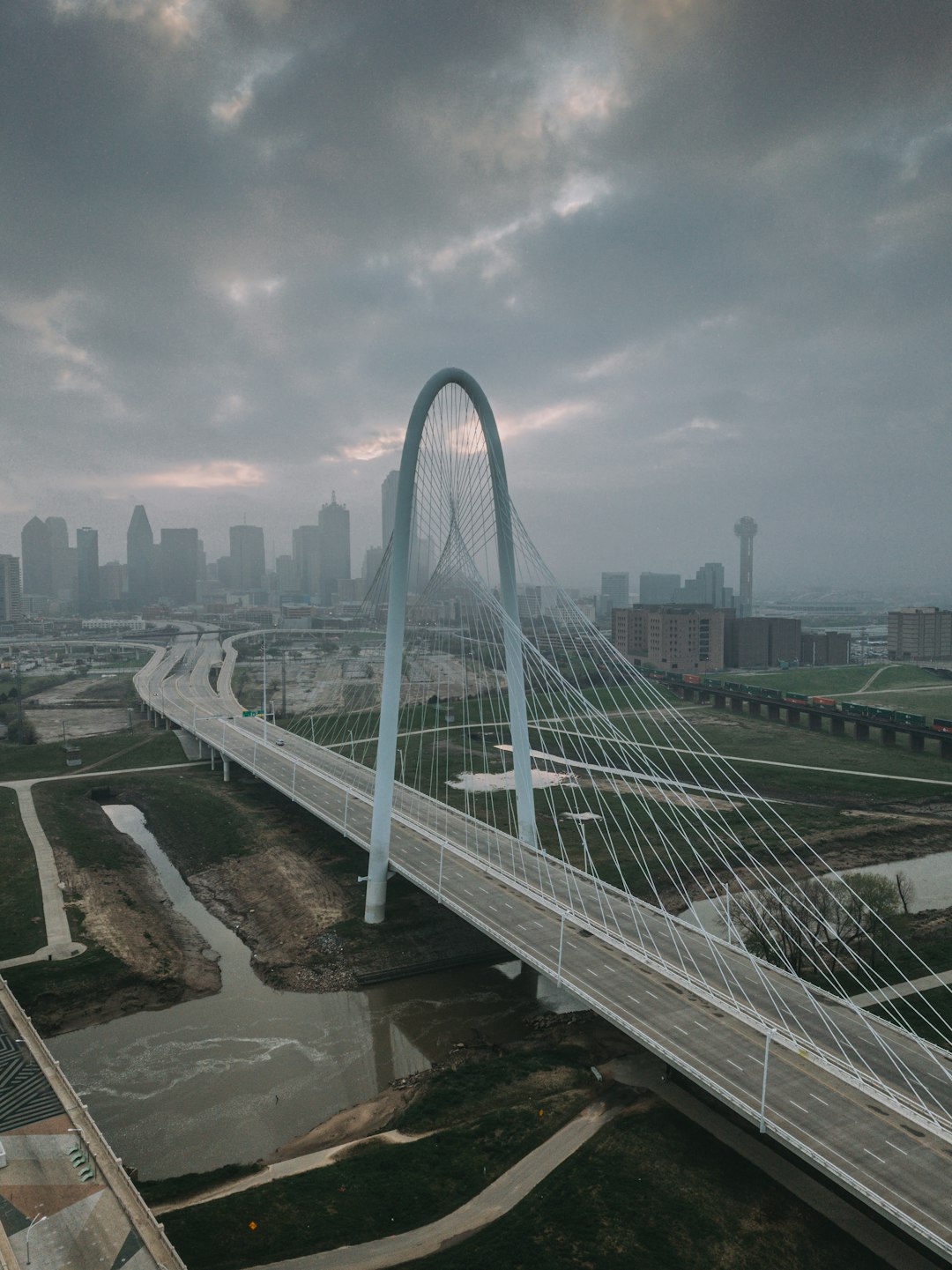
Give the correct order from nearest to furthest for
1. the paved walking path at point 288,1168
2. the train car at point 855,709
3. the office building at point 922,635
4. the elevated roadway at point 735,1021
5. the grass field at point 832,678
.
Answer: the elevated roadway at point 735,1021 → the paved walking path at point 288,1168 → the train car at point 855,709 → the grass field at point 832,678 → the office building at point 922,635

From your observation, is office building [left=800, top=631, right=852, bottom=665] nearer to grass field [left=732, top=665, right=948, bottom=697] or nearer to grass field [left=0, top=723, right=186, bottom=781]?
grass field [left=732, top=665, right=948, bottom=697]

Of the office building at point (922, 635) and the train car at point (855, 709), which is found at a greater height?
the office building at point (922, 635)

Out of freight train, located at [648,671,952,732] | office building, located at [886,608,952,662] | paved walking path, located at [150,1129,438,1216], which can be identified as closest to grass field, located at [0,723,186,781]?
paved walking path, located at [150,1129,438,1216]

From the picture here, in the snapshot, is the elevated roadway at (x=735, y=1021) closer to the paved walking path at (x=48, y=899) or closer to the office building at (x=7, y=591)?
the paved walking path at (x=48, y=899)

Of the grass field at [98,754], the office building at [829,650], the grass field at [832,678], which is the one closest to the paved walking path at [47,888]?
the grass field at [98,754]

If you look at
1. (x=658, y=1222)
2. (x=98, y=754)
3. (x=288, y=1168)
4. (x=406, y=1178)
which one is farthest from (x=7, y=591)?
(x=658, y=1222)

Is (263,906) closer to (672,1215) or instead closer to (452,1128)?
(452,1128)

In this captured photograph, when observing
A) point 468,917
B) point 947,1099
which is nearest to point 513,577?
point 468,917

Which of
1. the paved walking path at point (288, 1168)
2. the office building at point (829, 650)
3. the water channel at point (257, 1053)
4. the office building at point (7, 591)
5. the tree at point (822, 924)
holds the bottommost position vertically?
the water channel at point (257, 1053)
